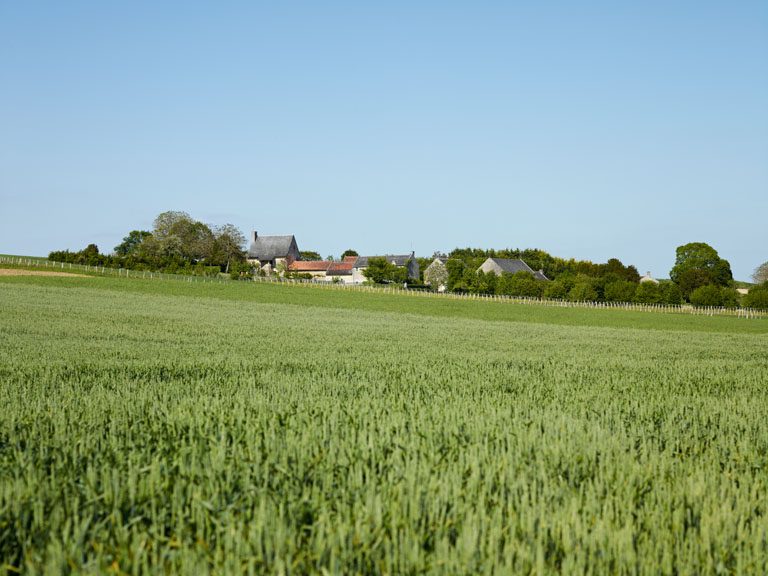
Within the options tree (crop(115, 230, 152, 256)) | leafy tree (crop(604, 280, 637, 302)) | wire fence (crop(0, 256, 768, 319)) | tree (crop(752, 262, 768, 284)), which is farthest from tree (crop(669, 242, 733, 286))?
tree (crop(115, 230, 152, 256))

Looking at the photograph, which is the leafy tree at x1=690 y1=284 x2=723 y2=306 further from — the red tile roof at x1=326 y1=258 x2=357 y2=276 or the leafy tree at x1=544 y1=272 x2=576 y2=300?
the red tile roof at x1=326 y1=258 x2=357 y2=276

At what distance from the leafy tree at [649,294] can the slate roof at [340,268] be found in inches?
2998

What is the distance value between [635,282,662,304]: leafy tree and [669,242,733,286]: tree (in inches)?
1920

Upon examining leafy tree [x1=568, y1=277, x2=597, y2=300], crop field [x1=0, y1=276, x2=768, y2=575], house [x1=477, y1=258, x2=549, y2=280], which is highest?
house [x1=477, y1=258, x2=549, y2=280]

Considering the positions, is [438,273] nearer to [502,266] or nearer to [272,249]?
[502,266]

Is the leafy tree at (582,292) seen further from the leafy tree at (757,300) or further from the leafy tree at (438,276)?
the leafy tree at (438,276)

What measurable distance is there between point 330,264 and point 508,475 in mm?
159499

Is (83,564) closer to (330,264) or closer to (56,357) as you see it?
(56,357)

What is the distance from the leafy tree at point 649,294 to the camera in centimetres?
9562

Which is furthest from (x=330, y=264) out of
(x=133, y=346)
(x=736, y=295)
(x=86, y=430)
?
(x=86, y=430)

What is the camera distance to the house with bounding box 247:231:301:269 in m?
154

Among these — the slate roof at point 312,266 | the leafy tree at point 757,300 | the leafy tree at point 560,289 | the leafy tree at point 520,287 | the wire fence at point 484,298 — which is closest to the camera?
the wire fence at point 484,298

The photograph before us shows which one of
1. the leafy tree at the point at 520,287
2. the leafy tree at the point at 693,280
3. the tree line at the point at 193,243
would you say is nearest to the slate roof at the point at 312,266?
the tree line at the point at 193,243

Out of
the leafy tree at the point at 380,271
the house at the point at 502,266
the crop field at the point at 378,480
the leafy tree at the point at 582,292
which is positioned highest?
the house at the point at 502,266
